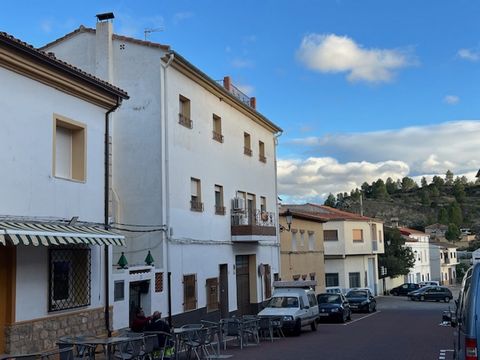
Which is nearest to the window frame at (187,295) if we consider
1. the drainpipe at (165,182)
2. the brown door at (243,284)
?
the drainpipe at (165,182)

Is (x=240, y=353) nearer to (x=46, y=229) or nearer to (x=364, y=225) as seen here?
(x=46, y=229)

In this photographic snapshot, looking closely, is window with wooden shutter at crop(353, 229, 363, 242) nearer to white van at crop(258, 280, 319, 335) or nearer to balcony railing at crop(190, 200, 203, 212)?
white van at crop(258, 280, 319, 335)

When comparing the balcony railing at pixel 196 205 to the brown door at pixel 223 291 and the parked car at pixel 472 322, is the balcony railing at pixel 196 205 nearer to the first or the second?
the brown door at pixel 223 291

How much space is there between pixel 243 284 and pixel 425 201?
14602cm

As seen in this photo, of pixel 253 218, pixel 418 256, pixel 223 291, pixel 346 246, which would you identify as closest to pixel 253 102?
pixel 253 218

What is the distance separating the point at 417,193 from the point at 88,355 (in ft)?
576

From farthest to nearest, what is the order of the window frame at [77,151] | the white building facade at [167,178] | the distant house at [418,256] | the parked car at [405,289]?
the distant house at [418,256], the parked car at [405,289], the white building facade at [167,178], the window frame at [77,151]

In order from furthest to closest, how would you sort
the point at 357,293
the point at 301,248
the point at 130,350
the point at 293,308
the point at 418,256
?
the point at 418,256
the point at 357,293
the point at 301,248
the point at 293,308
the point at 130,350

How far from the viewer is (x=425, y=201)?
164 metres

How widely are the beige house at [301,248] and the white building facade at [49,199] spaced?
1810cm

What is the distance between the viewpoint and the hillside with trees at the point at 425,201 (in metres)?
143

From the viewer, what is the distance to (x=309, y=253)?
38.2 m

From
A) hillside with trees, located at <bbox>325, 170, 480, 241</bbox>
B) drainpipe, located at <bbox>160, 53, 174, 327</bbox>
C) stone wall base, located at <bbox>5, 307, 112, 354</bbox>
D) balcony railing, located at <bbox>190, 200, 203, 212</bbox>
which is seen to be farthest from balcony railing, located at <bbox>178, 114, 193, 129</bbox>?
hillside with trees, located at <bbox>325, 170, 480, 241</bbox>

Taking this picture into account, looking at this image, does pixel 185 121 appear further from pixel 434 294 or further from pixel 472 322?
pixel 434 294
